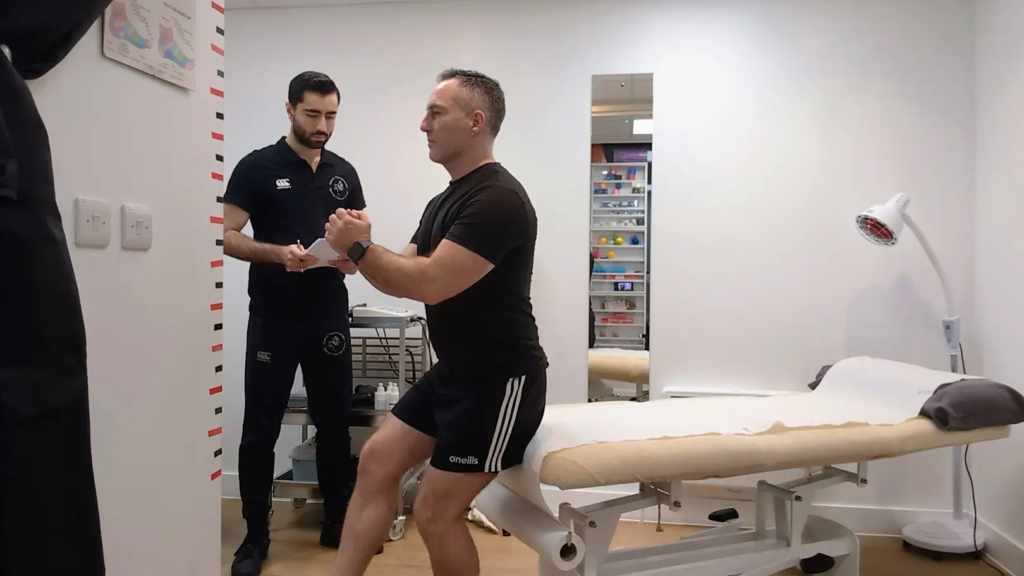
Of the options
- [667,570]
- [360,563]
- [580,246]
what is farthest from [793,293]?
[360,563]

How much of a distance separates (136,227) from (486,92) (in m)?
0.84

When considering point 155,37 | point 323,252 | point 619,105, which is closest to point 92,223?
point 155,37

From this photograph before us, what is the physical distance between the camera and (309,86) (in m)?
2.28

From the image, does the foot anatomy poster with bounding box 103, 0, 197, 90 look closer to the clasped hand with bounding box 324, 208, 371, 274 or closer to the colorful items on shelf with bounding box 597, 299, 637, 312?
the clasped hand with bounding box 324, 208, 371, 274

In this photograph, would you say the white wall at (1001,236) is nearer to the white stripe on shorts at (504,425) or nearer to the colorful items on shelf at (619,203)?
the colorful items on shelf at (619,203)

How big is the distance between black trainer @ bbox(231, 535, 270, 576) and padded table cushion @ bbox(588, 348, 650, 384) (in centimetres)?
134

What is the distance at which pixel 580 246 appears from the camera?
9.20ft

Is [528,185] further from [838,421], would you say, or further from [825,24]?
[838,421]

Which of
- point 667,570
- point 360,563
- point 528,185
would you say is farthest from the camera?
point 528,185

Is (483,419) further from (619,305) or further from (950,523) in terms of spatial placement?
(950,523)

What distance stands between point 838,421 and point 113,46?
1.84 m

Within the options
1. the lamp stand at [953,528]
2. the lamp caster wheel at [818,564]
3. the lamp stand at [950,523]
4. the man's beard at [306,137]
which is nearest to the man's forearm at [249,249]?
the man's beard at [306,137]

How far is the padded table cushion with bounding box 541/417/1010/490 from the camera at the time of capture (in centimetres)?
154

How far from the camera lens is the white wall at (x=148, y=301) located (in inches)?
45.7
